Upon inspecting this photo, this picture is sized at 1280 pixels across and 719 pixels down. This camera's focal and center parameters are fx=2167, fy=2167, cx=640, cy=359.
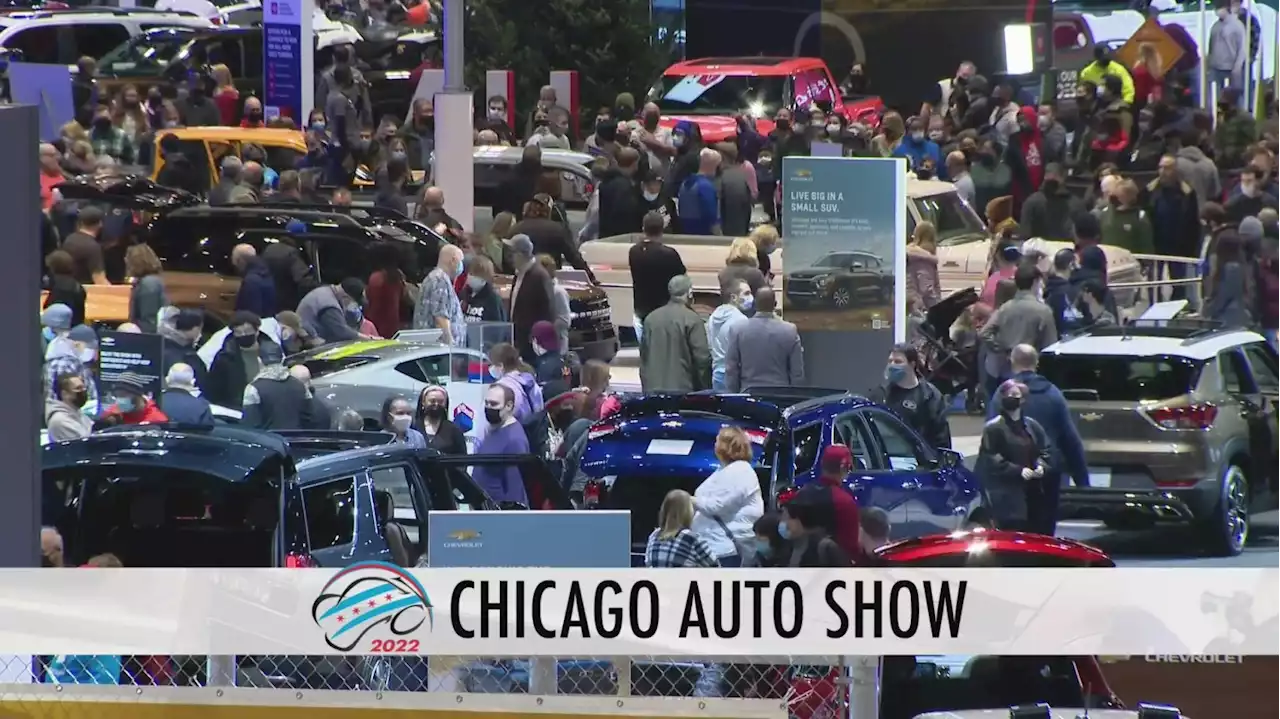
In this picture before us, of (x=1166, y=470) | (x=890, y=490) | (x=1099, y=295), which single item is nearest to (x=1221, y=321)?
(x=1099, y=295)

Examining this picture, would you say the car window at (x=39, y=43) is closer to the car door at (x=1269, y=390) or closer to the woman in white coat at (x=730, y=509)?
the car door at (x=1269, y=390)

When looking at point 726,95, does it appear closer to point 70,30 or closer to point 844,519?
point 70,30

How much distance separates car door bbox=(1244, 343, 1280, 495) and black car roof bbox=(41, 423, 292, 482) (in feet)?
23.5

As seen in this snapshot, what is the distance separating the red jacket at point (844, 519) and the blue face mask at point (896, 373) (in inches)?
139

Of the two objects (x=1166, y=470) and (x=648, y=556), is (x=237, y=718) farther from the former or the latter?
(x=1166, y=470)

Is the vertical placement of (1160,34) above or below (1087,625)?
above

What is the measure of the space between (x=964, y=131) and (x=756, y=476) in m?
14.6

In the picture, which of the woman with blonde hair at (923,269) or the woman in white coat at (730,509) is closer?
the woman in white coat at (730,509)

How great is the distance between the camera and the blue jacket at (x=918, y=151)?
25391 mm

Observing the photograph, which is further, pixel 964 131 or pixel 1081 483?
pixel 964 131

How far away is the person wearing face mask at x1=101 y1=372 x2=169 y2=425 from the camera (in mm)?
13234

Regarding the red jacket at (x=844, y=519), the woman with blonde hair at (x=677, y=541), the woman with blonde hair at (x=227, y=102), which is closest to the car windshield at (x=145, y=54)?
the woman with blonde hair at (x=227, y=102)

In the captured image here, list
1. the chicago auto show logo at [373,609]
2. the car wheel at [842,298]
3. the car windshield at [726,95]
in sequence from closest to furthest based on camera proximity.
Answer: the chicago auto show logo at [373,609], the car wheel at [842,298], the car windshield at [726,95]

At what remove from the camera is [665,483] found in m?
12.8
